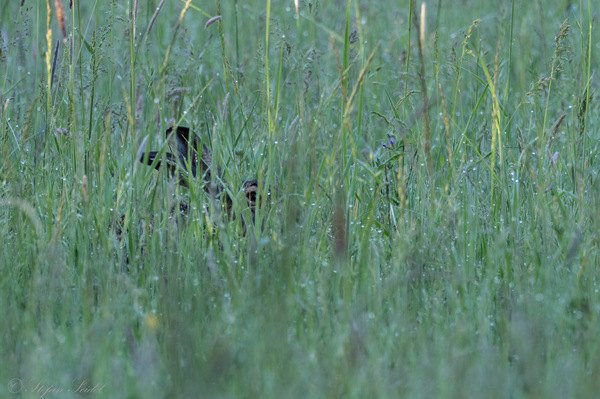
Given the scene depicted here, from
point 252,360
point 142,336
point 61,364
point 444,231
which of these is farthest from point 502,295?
point 61,364

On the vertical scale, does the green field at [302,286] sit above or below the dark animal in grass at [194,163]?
below

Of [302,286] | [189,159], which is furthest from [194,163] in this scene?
[302,286]

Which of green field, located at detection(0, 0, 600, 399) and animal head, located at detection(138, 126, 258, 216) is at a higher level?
animal head, located at detection(138, 126, 258, 216)

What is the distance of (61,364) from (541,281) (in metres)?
1.08

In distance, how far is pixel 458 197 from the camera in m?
2.24

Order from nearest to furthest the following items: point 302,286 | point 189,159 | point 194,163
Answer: point 302,286
point 189,159
point 194,163

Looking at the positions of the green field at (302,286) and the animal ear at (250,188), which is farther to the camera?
the animal ear at (250,188)

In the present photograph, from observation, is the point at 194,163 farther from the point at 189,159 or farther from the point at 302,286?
the point at 302,286

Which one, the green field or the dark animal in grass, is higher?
the dark animal in grass

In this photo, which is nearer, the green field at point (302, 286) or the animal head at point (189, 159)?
the green field at point (302, 286)

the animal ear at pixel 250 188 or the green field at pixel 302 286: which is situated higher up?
the animal ear at pixel 250 188

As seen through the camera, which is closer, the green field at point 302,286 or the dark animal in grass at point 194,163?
the green field at point 302,286

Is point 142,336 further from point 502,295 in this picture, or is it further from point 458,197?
point 458,197

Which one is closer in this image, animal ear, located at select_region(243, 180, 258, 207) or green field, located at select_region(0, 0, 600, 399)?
green field, located at select_region(0, 0, 600, 399)
